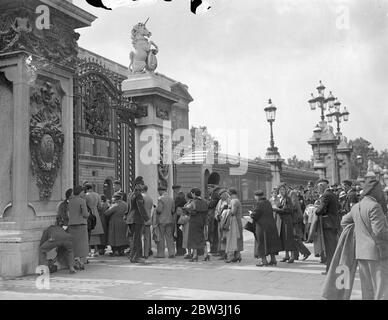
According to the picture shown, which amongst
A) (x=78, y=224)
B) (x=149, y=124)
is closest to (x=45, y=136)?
(x=78, y=224)

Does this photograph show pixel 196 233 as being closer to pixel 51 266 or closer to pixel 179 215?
pixel 179 215

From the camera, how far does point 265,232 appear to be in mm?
9641

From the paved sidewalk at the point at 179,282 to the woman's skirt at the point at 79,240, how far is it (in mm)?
390

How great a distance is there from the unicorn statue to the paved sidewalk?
5.58m

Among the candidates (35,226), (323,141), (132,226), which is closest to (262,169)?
(323,141)

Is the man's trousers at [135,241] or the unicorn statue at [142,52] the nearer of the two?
the man's trousers at [135,241]

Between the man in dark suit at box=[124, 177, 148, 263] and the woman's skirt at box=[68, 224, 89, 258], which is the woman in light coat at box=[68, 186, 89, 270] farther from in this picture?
the man in dark suit at box=[124, 177, 148, 263]

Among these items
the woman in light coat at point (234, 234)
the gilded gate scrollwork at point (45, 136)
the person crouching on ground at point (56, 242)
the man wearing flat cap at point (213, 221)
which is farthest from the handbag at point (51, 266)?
the man wearing flat cap at point (213, 221)

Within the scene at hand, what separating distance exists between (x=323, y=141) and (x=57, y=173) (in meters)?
21.4

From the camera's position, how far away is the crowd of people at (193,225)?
8.66 metres

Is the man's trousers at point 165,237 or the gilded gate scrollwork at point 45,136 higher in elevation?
the gilded gate scrollwork at point 45,136

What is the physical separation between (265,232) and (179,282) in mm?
2685

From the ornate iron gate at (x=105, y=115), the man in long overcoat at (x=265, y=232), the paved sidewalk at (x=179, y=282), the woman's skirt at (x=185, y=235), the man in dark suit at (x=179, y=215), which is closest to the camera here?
the paved sidewalk at (x=179, y=282)

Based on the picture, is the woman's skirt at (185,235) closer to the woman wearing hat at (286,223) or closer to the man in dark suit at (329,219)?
the woman wearing hat at (286,223)
